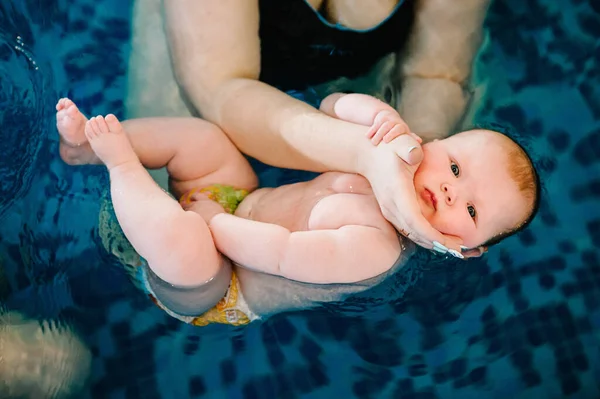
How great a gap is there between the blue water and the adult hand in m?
0.29

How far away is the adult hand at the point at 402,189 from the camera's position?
97 cm

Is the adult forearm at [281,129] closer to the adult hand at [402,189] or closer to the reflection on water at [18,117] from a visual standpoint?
the adult hand at [402,189]

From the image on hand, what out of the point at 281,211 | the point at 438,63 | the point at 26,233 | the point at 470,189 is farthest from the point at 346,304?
the point at 26,233

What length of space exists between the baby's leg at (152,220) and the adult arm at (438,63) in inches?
19.8

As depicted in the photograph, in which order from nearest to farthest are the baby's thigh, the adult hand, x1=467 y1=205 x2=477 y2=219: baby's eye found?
the adult hand → x1=467 y1=205 x2=477 y2=219: baby's eye → the baby's thigh

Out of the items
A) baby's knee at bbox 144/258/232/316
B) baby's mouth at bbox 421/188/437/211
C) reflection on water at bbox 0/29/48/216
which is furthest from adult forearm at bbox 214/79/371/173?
reflection on water at bbox 0/29/48/216

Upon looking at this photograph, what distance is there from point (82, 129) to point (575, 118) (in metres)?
1.13

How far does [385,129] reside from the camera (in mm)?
1021

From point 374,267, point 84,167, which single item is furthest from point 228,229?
point 84,167

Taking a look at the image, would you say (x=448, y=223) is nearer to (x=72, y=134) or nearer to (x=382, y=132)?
(x=382, y=132)

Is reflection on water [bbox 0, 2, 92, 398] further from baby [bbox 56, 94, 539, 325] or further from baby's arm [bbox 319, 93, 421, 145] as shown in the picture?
baby's arm [bbox 319, 93, 421, 145]

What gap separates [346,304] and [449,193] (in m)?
0.34

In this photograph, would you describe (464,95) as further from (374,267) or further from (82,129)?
(82,129)

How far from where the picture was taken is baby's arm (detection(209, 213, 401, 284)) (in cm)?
106
